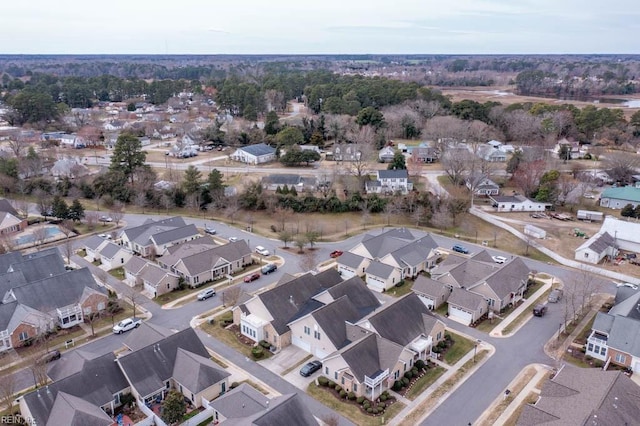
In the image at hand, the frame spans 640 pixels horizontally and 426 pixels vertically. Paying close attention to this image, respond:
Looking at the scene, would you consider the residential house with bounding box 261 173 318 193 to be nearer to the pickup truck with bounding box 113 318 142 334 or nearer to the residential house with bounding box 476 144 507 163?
the residential house with bounding box 476 144 507 163

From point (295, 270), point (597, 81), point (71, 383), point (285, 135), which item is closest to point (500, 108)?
point (285, 135)

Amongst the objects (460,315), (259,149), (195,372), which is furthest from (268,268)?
(259,149)

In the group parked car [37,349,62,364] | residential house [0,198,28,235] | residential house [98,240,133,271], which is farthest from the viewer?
residential house [0,198,28,235]

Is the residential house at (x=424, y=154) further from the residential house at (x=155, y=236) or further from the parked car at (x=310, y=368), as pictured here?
the parked car at (x=310, y=368)

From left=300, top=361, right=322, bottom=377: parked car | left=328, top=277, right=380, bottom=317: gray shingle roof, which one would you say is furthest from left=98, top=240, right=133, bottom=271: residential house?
left=300, top=361, right=322, bottom=377: parked car

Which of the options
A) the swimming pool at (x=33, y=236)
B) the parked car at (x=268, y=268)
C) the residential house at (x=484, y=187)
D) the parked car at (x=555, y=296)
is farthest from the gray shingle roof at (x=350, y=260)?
the swimming pool at (x=33, y=236)
